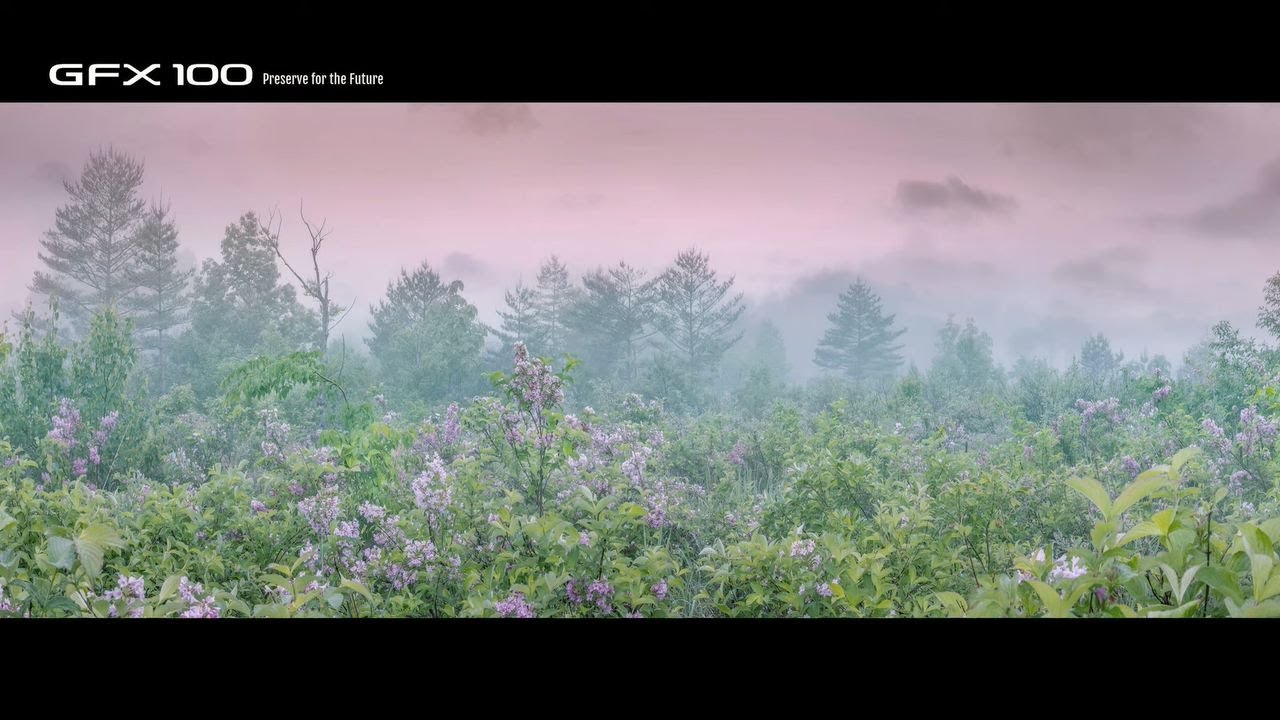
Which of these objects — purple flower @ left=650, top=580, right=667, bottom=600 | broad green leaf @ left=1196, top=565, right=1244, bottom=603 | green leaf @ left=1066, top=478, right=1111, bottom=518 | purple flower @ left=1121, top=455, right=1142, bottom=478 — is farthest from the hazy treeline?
broad green leaf @ left=1196, top=565, right=1244, bottom=603

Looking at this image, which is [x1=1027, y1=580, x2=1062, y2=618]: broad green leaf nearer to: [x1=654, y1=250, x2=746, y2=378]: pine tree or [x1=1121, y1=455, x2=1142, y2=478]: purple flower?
[x1=1121, y1=455, x2=1142, y2=478]: purple flower

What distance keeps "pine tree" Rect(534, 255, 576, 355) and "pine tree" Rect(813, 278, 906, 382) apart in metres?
2.64

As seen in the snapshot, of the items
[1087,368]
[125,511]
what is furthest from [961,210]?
[125,511]

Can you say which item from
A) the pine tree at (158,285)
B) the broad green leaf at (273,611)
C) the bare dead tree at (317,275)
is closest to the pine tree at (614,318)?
the bare dead tree at (317,275)

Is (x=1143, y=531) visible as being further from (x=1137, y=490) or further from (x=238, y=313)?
(x=238, y=313)

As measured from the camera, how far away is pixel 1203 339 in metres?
5.64

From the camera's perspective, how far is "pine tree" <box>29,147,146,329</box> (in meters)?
7.27

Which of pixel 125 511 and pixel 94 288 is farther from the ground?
pixel 94 288

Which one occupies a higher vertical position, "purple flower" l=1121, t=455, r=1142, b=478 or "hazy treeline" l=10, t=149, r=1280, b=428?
"hazy treeline" l=10, t=149, r=1280, b=428

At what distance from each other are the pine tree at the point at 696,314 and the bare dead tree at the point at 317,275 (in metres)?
2.93

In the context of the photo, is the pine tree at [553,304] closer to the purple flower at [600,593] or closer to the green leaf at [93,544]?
the purple flower at [600,593]
